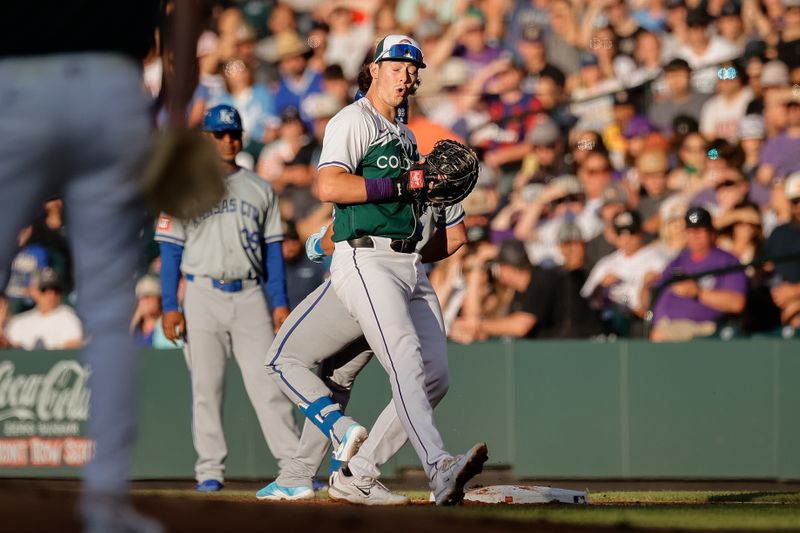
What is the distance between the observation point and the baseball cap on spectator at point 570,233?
39.2 feet

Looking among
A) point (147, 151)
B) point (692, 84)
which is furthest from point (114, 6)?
point (692, 84)

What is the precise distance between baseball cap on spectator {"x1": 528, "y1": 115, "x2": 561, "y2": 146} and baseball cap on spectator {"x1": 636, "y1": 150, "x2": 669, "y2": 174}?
0.87 m

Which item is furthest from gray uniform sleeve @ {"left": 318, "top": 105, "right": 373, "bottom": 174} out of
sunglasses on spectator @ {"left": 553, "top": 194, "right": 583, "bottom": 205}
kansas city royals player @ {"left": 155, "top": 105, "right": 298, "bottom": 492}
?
sunglasses on spectator @ {"left": 553, "top": 194, "right": 583, "bottom": 205}

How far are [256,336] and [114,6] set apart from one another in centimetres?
591

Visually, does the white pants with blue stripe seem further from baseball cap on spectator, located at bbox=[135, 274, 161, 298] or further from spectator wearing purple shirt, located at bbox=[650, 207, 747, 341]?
baseball cap on spectator, located at bbox=[135, 274, 161, 298]

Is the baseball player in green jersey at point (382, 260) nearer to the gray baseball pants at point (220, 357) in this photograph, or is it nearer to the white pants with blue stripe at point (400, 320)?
the white pants with blue stripe at point (400, 320)

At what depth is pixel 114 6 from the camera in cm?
377

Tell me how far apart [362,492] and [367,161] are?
1.81 m

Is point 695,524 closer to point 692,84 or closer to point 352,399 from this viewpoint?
point 352,399

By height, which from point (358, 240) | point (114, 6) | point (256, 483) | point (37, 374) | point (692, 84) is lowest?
point (256, 483)

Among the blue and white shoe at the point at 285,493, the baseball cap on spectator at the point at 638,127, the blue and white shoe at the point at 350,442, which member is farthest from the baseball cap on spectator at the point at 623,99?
the blue and white shoe at the point at 350,442

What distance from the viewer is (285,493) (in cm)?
823

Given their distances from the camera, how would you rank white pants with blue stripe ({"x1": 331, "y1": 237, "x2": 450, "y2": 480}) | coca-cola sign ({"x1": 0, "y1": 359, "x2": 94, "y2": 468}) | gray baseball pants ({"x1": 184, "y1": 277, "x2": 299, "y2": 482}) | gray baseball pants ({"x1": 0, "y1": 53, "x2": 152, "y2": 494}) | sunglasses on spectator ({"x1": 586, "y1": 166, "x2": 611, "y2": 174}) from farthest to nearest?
1. sunglasses on spectator ({"x1": 586, "y1": 166, "x2": 611, "y2": 174})
2. coca-cola sign ({"x1": 0, "y1": 359, "x2": 94, "y2": 468})
3. gray baseball pants ({"x1": 184, "y1": 277, "x2": 299, "y2": 482})
4. white pants with blue stripe ({"x1": 331, "y1": 237, "x2": 450, "y2": 480})
5. gray baseball pants ({"x1": 0, "y1": 53, "x2": 152, "y2": 494})

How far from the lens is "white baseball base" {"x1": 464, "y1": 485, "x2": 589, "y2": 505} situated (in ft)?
25.1
